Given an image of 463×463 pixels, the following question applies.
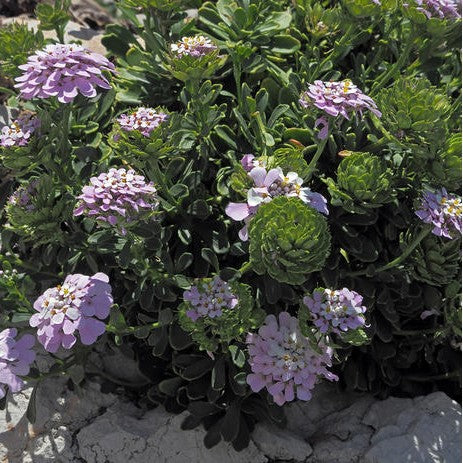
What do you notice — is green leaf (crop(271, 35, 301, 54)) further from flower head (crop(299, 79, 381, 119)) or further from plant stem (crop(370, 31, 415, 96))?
flower head (crop(299, 79, 381, 119))

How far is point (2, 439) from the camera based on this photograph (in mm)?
3357

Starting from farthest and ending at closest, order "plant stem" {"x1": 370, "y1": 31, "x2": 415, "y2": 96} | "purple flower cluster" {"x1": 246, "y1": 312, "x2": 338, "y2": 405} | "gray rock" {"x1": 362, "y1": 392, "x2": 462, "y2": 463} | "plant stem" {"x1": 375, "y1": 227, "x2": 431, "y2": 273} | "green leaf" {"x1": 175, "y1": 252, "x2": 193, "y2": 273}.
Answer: "plant stem" {"x1": 370, "y1": 31, "x2": 415, "y2": 96}
"gray rock" {"x1": 362, "y1": 392, "x2": 462, "y2": 463}
"green leaf" {"x1": 175, "y1": 252, "x2": 193, "y2": 273}
"plant stem" {"x1": 375, "y1": 227, "x2": 431, "y2": 273}
"purple flower cluster" {"x1": 246, "y1": 312, "x2": 338, "y2": 405}

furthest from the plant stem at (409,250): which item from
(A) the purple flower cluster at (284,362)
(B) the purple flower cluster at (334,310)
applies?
(A) the purple flower cluster at (284,362)

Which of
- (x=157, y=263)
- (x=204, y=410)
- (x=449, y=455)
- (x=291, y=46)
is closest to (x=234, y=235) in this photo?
(x=157, y=263)

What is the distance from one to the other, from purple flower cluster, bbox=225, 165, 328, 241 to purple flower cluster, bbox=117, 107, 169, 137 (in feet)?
1.25

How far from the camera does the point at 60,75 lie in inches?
114

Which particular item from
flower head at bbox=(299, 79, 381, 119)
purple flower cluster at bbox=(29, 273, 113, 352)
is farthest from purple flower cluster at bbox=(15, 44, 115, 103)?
flower head at bbox=(299, 79, 381, 119)

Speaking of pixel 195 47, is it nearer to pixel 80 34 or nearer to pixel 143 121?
pixel 143 121

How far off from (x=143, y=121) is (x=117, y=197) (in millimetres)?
325

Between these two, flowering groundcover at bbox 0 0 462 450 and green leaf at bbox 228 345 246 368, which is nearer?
flowering groundcover at bbox 0 0 462 450

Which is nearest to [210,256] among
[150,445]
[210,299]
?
[210,299]

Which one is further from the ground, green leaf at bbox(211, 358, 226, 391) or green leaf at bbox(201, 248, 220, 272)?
green leaf at bbox(201, 248, 220, 272)

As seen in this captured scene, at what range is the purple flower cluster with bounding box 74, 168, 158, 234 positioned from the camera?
2.67 metres

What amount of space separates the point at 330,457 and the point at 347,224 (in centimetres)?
98
